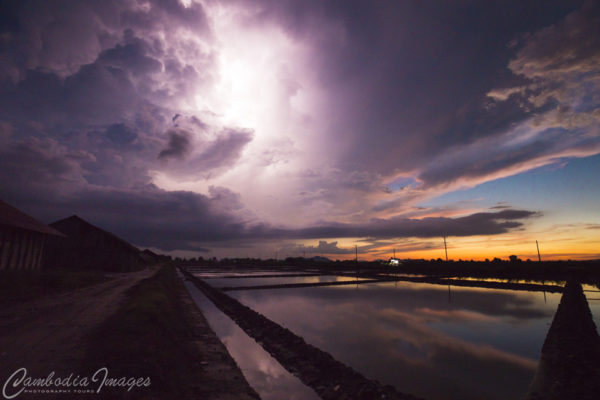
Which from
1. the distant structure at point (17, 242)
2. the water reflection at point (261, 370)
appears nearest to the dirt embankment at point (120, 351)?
the water reflection at point (261, 370)

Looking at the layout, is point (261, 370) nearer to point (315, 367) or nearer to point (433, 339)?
point (315, 367)

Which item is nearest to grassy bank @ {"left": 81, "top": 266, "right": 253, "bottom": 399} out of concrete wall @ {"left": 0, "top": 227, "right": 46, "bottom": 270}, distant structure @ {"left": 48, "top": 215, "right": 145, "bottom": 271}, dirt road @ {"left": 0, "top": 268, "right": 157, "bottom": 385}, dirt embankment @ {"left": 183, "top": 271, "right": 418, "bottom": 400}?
dirt road @ {"left": 0, "top": 268, "right": 157, "bottom": 385}

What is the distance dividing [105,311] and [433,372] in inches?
574

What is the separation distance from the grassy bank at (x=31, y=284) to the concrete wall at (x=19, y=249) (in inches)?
87.2

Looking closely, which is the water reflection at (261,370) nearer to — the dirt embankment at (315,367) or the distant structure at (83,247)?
the dirt embankment at (315,367)

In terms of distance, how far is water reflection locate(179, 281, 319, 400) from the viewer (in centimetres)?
874

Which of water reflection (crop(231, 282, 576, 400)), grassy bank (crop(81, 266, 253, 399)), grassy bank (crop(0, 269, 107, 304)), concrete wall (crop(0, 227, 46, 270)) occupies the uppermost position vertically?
concrete wall (crop(0, 227, 46, 270))

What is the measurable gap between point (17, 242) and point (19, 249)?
659 mm

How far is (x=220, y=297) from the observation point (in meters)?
29.2

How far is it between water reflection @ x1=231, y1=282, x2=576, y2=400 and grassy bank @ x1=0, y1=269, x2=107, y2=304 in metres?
14.5

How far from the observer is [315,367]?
427 inches

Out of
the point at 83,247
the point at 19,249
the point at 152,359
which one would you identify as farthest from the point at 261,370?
the point at 83,247

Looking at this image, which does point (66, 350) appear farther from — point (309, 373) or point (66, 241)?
point (66, 241)

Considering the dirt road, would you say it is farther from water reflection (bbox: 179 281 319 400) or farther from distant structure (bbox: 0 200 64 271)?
distant structure (bbox: 0 200 64 271)
